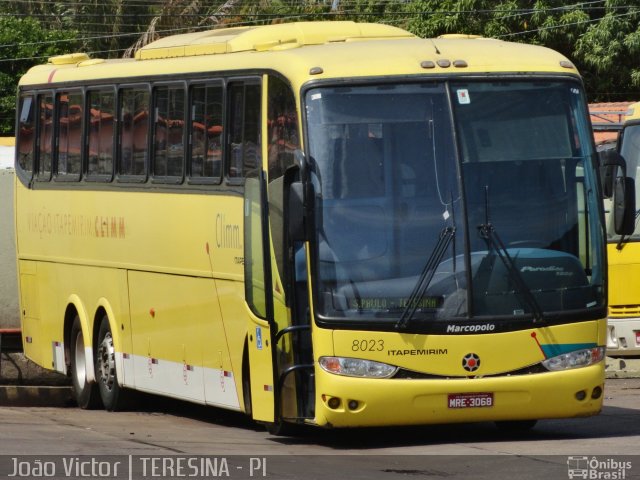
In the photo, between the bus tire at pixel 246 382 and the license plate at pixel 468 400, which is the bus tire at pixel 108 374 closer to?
the bus tire at pixel 246 382

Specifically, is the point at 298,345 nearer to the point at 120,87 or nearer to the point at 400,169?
the point at 400,169

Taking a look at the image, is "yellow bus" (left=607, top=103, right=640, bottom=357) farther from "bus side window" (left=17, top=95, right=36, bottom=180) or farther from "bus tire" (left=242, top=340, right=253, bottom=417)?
"bus tire" (left=242, top=340, right=253, bottom=417)

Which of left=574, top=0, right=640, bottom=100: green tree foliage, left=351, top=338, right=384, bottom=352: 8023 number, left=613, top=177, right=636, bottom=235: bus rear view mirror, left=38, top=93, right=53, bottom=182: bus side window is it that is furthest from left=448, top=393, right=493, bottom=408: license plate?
left=574, top=0, right=640, bottom=100: green tree foliage

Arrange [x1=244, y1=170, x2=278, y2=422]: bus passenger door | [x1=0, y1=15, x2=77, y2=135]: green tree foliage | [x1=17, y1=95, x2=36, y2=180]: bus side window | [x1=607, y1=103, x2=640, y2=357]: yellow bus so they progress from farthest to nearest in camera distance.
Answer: [x1=0, y1=15, x2=77, y2=135]: green tree foliage
[x1=607, y1=103, x2=640, y2=357]: yellow bus
[x1=17, y1=95, x2=36, y2=180]: bus side window
[x1=244, y1=170, x2=278, y2=422]: bus passenger door

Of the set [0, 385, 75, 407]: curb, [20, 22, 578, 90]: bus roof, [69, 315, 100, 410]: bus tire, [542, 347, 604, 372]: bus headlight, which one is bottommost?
[0, 385, 75, 407]: curb

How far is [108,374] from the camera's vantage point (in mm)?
16797

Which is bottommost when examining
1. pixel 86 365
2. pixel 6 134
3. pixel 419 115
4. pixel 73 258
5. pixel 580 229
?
pixel 6 134

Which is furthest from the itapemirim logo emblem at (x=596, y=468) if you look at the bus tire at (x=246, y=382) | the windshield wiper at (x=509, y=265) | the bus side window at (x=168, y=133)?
the bus side window at (x=168, y=133)

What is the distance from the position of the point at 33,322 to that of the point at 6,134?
3312 centimetres

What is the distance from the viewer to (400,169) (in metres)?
11.9

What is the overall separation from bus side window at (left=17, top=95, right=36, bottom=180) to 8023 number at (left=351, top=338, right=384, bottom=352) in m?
7.67

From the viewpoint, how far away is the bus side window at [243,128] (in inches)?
509

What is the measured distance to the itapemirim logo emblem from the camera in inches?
402

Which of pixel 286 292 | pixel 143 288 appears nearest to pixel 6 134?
pixel 143 288
